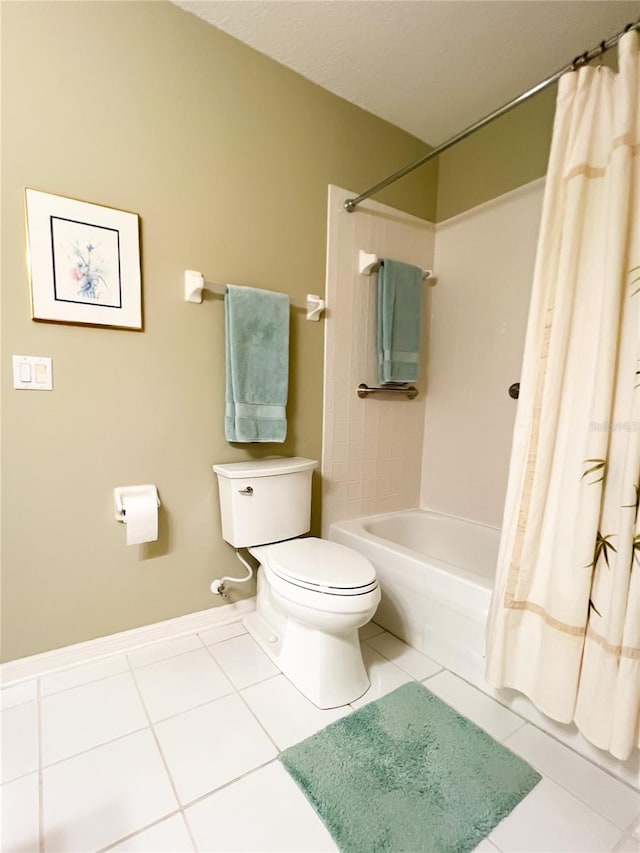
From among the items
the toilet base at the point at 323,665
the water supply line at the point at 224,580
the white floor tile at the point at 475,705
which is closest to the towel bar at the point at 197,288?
the water supply line at the point at 224,580

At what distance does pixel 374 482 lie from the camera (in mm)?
2158

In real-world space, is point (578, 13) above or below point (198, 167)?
above

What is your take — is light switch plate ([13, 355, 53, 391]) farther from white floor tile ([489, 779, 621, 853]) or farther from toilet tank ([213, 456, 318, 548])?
white floor tile ([489, 779, 621, 853])

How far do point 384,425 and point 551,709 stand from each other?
1.38 meters

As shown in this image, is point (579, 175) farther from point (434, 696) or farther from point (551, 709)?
point (434, 696)

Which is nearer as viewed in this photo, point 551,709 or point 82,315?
point 551,709

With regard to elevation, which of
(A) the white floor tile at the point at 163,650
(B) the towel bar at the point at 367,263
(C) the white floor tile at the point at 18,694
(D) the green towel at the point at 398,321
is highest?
(B) the towel bar at the point at 367,263

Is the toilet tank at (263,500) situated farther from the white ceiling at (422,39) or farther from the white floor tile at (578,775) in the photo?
the white ceiling at (422,39)

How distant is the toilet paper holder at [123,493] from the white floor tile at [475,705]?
1213mm

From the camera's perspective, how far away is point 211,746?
1.09m

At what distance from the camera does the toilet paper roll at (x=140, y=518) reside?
1.39m

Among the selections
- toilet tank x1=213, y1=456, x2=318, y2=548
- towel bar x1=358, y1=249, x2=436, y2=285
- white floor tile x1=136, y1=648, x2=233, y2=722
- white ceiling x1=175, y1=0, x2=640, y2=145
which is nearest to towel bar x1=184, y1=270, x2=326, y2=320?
towel bar x1=358, y1=249, x2=436, y2=285

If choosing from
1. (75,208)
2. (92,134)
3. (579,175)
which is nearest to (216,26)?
(92,134)

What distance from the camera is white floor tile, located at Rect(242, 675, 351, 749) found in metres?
1.14
